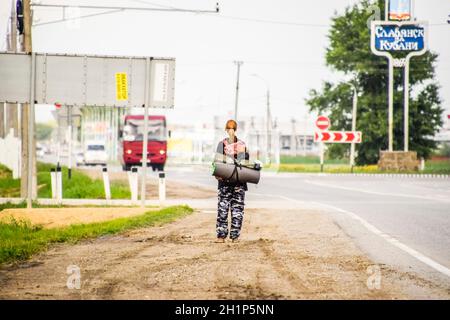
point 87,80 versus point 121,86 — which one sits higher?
point 87,80

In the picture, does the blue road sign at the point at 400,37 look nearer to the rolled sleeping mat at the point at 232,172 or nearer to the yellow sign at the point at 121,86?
the yellow sign at the point at 121,86

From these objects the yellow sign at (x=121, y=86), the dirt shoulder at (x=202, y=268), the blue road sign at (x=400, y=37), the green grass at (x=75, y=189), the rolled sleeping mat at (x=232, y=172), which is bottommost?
the green grass at (x=75, y=189)

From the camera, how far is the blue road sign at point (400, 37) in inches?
2005

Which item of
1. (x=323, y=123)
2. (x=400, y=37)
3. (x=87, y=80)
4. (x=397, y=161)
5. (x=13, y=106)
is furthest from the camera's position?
(x=323, y=123)

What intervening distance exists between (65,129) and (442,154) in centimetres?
9451

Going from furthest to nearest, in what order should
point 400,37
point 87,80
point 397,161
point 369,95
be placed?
point 369,95 → point 397,161 → point 400,37 → point 87,80

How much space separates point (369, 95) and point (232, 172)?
5416 cm

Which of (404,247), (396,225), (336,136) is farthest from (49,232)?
(336,136)

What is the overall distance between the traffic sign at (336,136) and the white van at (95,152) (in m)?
24.8

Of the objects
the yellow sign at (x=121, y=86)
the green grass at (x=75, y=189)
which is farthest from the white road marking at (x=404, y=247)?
the green grass at (x=75, y=189)

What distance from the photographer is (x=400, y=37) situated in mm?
51281

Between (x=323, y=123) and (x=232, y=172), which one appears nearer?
(x=232, y=172)

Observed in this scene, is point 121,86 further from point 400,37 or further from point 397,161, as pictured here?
point 397,161

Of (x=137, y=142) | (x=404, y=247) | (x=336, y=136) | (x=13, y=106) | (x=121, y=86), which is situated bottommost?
Result: (x=404, y=247)
